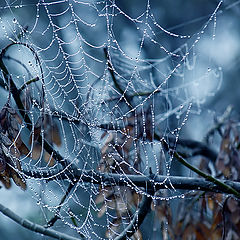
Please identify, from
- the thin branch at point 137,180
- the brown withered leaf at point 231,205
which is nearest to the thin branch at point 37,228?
the thin branch at point 137,180

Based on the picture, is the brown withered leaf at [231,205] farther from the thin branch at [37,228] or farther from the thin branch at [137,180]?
the thin branch at [37,228]

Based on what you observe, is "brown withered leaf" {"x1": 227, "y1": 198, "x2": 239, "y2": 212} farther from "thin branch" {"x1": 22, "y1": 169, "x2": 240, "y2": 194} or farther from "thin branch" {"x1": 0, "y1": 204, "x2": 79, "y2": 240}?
"thin branch" {"x1": 0, "y1": 204, "x2": 79, "y2": 240}

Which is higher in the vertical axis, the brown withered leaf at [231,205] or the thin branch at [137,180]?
the brown withered leaf at [231,205]

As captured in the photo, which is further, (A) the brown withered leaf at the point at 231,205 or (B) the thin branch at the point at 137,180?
(A) the brown withered leaf at the point at 231,205

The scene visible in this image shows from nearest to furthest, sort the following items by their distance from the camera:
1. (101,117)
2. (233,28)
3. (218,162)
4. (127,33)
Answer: (101,117), (218,162), (127,33), (233,28)

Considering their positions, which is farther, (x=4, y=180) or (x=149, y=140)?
(x=149, y=140)

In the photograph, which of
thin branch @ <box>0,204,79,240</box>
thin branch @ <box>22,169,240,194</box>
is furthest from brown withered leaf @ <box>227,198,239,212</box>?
thin branch @ <box>0,204,79,240</box>

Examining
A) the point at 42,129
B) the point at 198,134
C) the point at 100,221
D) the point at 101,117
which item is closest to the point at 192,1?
the point at 198,134

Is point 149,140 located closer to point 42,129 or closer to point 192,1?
point 42,129

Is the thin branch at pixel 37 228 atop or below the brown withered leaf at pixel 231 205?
below

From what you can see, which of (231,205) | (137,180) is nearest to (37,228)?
(137,180)

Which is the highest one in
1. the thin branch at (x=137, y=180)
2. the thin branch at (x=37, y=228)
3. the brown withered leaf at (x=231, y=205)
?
the brown withered leaf at (x=231, y=205)

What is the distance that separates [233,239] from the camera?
2.51 metres

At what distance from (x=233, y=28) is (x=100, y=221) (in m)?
2.33
